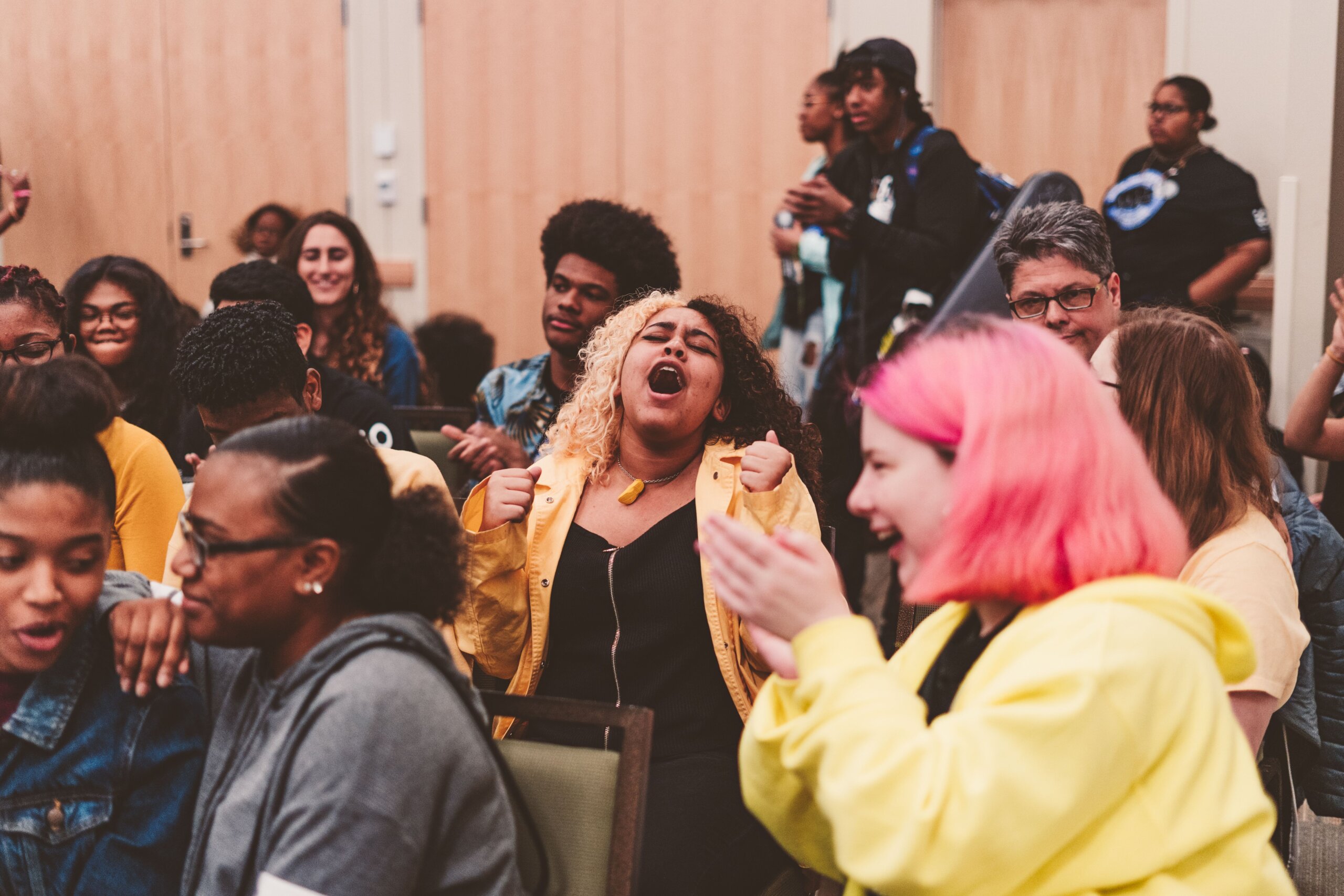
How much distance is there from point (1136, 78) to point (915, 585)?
5260 mm

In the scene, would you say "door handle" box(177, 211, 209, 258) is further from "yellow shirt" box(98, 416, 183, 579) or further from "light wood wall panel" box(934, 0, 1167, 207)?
"yellow shirt" box(98, 416, 183, 579)

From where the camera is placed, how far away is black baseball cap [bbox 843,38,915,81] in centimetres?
410

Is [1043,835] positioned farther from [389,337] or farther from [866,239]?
[389,337]

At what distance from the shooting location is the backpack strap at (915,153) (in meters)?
4.09

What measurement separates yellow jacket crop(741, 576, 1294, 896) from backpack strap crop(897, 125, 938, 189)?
299 cm

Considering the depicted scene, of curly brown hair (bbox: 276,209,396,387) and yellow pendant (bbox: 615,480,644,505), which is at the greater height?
curly brown hair (bbox: 276,209,396,387)

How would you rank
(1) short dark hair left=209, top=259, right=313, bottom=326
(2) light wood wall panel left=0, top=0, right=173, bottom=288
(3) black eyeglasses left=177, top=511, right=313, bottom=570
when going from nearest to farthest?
1. (3) black eyeglasses left=177, top=511, right=313, bottom=570
2. (1) short dark hair left=209, top=259, right=313, bottom=326
3. (2) light wood wall panel left=0, top=0, right=173, bottom=288

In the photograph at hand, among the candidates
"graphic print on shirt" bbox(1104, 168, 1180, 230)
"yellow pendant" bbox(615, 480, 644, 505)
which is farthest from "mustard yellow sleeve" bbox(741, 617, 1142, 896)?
"graphic print on shirt" bbox(1104, 168, 1180, 230)

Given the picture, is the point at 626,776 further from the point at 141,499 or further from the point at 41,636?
the point at 141,499

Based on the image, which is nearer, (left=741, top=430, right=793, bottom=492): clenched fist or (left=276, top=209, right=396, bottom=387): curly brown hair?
(left=741, top=430, right=793, bottom=492): clenched fist

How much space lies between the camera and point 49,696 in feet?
5.16

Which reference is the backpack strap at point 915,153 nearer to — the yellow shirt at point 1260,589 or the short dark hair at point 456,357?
the short dark hair at point 456,357

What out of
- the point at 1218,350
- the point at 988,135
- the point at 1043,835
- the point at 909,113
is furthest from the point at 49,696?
the point at 988,135

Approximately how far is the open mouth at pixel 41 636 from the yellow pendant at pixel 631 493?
1.12 meters
